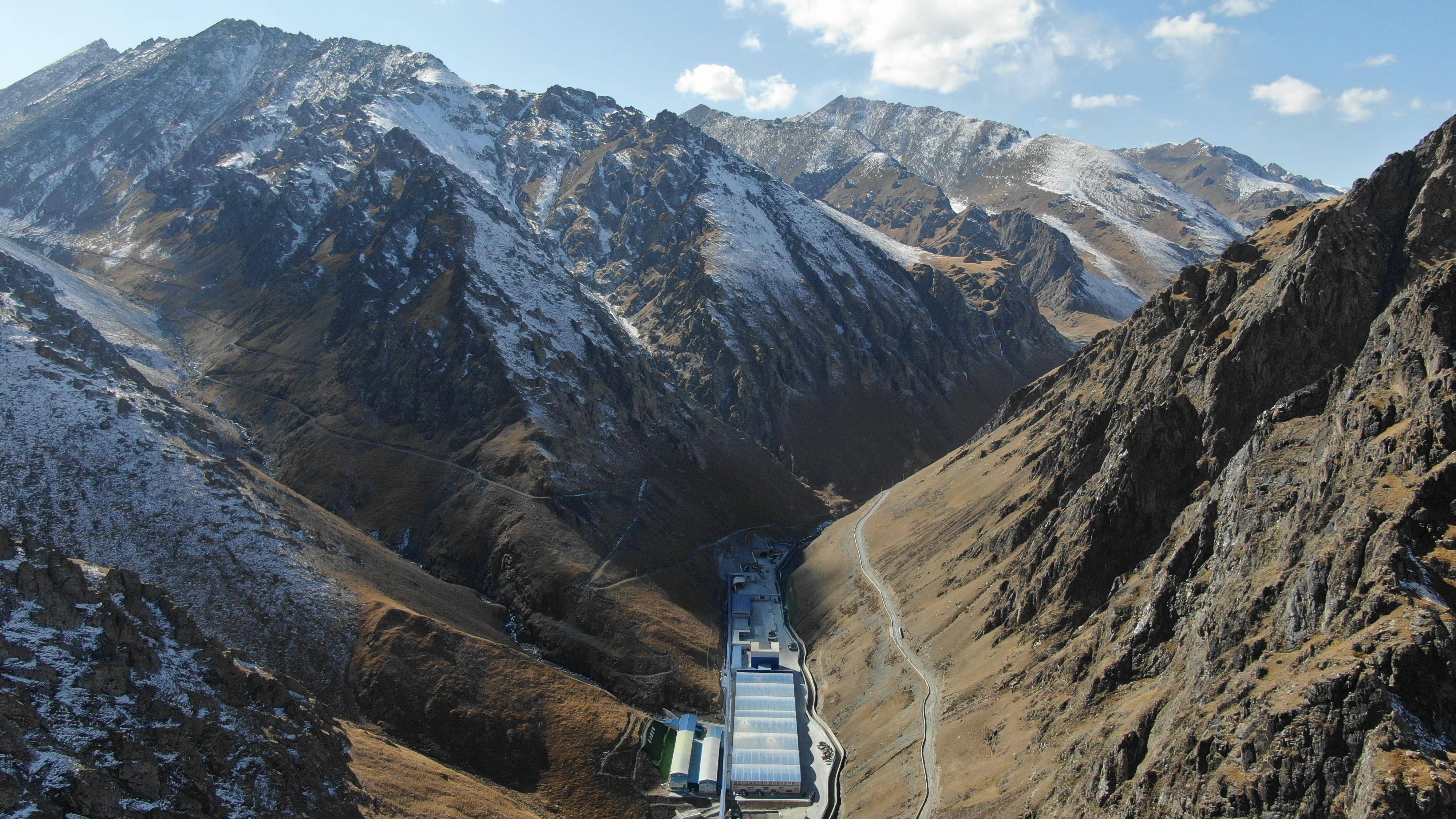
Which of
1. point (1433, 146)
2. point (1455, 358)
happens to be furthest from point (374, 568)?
point (1433, 146)

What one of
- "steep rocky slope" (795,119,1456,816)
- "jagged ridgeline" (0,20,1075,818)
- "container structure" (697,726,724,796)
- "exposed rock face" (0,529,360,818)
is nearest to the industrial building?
"container structure" (697,726,724,796)

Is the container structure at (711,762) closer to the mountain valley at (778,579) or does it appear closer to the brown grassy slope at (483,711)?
the mountain valley at (778,579)

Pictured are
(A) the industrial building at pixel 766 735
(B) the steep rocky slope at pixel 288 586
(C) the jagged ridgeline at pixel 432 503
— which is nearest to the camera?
(A) the industrial building at pixel 766 735

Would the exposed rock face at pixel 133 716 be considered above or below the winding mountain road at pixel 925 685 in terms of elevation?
below

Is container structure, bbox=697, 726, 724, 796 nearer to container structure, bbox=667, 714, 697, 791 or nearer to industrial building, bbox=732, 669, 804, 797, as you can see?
container structure, bbox=667, 714, 697, 791

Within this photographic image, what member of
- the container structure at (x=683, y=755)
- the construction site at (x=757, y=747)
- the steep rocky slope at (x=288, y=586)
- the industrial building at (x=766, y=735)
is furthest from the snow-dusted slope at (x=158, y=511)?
the industrial building at (x=766, y=735)

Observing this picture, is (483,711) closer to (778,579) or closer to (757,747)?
(757,747)

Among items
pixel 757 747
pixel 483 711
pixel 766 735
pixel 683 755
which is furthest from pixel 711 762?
pixel 483 711

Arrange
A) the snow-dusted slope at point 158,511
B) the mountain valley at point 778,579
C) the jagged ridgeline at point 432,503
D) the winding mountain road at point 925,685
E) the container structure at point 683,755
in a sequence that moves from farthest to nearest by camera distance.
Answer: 1. the snow-dusted slope at point 158,511
2. the jagged ridgeline at point 432,503
3. the container structure at point 683,755
4. the winding mountain road at point 925,685
5. the mountain valley at point 778,579
